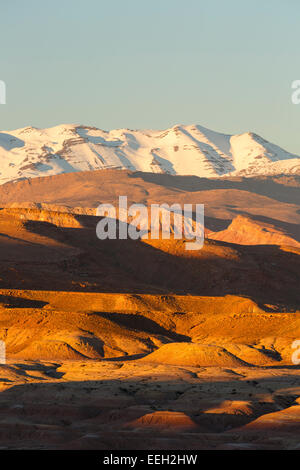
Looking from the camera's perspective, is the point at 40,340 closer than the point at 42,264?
Yes

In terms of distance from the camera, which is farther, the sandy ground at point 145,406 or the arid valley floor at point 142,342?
the arid valley floor at point 142,342

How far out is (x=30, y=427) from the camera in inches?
1155

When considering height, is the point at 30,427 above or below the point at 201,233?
above

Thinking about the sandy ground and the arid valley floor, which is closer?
the sandy ground

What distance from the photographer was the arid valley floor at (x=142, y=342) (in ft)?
98.0

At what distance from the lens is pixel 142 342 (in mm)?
54875

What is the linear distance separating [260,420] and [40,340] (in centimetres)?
2592

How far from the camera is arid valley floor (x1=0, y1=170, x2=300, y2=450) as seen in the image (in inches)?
1176

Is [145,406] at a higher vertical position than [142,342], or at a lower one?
higher

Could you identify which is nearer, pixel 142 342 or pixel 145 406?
pixel 145 406
